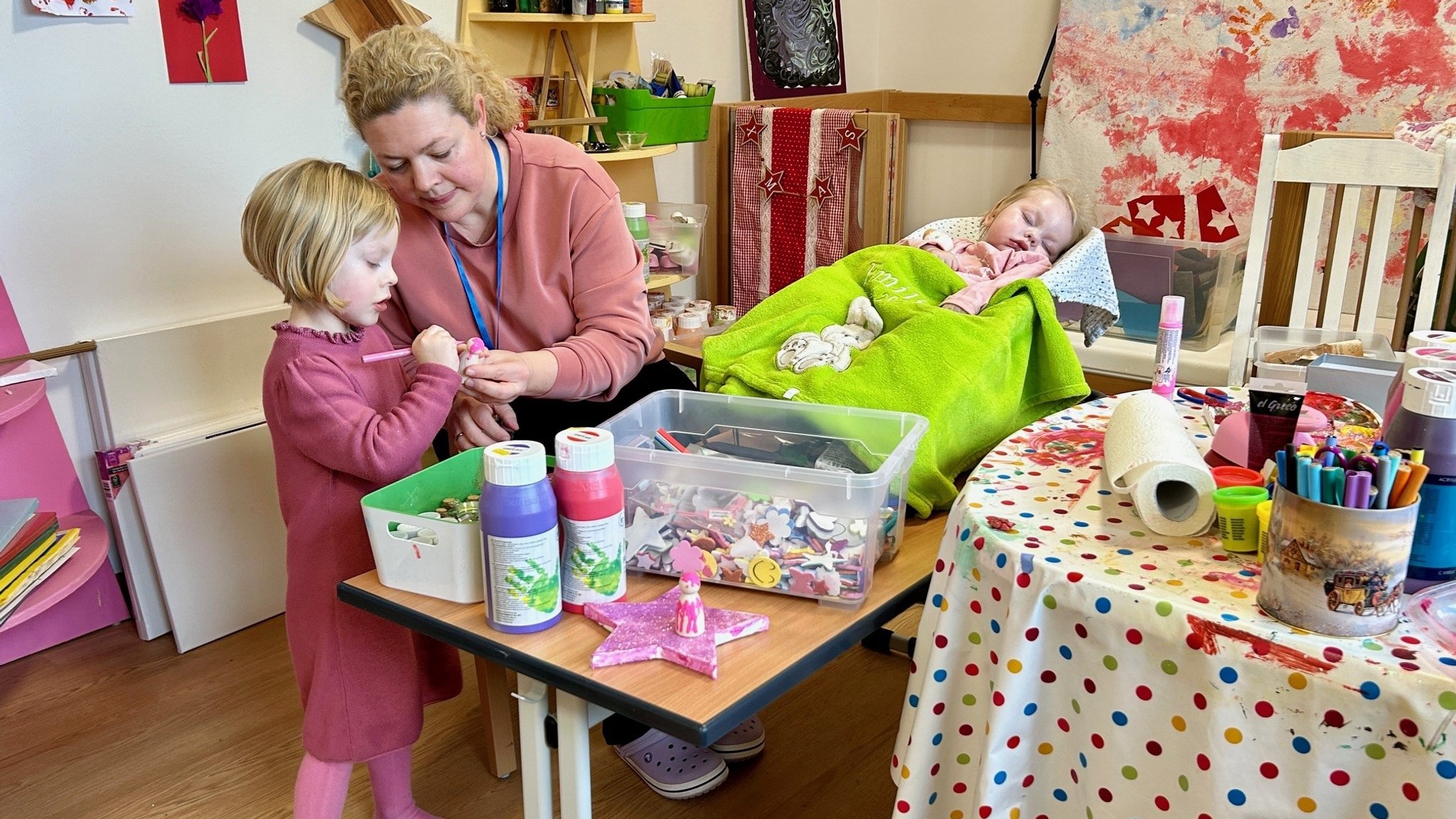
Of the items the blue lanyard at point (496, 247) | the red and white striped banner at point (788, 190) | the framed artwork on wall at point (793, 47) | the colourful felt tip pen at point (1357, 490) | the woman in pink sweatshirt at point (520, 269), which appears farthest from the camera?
the framed artwork on wall at point (793, 47)

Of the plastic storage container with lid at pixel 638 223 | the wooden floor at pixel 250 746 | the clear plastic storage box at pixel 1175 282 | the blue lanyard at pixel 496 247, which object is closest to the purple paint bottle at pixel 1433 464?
the wooden floor at pixel 250 746

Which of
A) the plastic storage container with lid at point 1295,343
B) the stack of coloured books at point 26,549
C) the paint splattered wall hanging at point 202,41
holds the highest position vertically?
the paint splattered wall hanging at point 202,41

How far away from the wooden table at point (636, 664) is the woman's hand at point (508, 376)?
0.33 m

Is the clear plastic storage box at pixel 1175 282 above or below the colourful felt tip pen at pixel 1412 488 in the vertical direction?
below

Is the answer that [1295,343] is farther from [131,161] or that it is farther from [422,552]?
[131,161]

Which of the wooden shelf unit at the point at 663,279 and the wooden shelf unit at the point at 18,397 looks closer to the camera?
the wooden shelf unit at the point at 18,397

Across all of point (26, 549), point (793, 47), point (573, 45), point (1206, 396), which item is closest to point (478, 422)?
point (26, 549)

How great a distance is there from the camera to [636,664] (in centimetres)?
106

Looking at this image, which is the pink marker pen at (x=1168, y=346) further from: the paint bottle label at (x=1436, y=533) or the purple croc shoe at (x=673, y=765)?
the purple croc shoe at (x=673, y=765)

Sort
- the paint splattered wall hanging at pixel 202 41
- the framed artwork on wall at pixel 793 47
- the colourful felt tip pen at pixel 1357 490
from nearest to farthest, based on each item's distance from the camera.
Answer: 1. the colourful felt tip pen at pixel 1357 490
2. the paint splattered wall hanging at pixel 202 41
3. the framed artwork on wall at pixel 793 47

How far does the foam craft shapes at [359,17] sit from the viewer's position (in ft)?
7.74

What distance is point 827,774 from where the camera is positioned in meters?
1.86

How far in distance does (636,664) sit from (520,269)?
0.83 m

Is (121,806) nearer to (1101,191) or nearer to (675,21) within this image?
(675,21)
